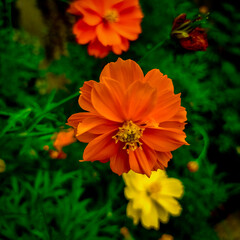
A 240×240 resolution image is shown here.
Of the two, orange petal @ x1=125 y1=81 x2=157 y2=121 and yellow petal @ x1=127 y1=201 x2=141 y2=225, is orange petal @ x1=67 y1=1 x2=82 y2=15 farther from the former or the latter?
yellow petal @ x1=127 y1=201 x2=141 y2=225

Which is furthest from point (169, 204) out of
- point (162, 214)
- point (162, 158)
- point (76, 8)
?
point (76, 8)

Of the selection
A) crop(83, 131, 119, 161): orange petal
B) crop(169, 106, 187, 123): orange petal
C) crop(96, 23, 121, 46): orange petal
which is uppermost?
crop(96, 23, 121, 46): orange petal

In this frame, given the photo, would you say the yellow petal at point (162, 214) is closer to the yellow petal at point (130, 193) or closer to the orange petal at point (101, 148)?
the yellow petal at point (130, 193)

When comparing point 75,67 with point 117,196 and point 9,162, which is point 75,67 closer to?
point 9,162

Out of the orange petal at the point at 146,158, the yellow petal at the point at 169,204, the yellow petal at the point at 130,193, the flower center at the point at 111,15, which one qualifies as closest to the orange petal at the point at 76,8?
the flower center at the point at 111,15

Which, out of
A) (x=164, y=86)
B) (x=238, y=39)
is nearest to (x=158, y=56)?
(x=238, y=39)

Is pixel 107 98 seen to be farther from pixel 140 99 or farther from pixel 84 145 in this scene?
pixel 84 145

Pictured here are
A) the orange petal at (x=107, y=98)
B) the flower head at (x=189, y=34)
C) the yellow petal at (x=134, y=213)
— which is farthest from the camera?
the yellow petal at (x=134, y=213)

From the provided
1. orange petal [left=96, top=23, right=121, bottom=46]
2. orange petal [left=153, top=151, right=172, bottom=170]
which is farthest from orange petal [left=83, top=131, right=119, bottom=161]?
orange petal [left=96, top=23, right=121, bottom=46]
